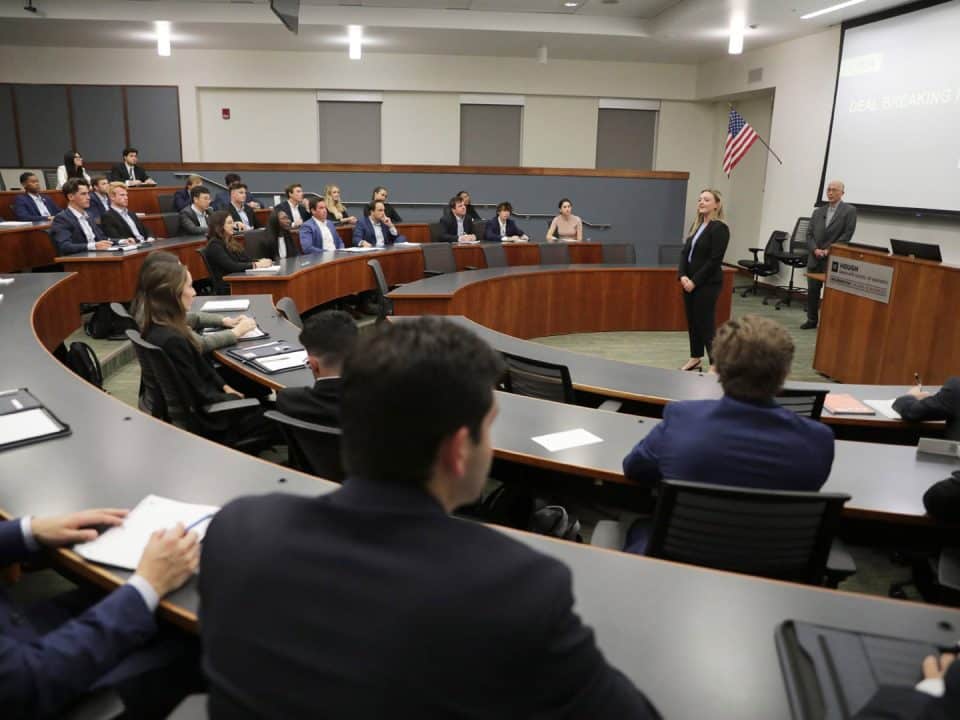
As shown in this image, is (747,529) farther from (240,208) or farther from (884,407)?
(240,208)

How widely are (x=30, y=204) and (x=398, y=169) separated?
4995mm

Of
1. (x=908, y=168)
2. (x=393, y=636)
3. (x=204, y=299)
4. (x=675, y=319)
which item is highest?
(x=908, y=168)

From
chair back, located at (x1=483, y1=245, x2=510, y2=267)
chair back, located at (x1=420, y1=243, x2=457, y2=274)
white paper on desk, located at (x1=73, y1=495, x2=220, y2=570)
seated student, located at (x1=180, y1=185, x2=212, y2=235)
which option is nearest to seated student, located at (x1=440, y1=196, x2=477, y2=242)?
chair back, located at (x1=483, y1=245, x2=510, y2=267)

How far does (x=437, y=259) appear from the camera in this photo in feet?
25.9

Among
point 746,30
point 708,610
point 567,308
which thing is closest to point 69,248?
point 567,308

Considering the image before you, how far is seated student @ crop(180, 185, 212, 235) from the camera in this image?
823 centimetres

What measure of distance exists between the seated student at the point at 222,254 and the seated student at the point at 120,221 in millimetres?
1327

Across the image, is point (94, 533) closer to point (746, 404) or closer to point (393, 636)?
point (393, 636)

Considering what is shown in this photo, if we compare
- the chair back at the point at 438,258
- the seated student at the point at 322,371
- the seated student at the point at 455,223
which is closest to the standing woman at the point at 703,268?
the chair back at the point at 438,258

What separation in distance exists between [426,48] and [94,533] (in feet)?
37.1

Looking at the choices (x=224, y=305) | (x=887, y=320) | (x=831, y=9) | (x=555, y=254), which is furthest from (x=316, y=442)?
(x=831, y=9)

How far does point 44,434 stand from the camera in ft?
7.65

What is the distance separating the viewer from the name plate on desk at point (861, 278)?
5.42 meters

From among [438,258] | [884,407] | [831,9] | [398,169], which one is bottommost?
[884,407]
